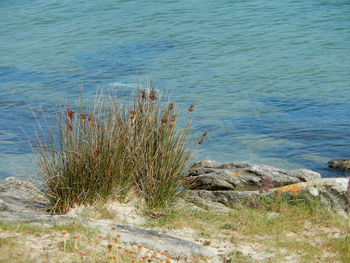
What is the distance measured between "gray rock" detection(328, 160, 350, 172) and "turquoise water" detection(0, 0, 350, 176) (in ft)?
0.53

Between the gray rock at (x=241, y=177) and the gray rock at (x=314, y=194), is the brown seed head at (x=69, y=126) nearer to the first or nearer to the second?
the gray rock at (x=314, y=194)

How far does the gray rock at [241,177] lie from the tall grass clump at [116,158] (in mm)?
755

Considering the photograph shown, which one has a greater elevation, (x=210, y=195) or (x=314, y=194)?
(x=314, y=194)

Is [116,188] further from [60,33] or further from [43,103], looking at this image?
[60,33]

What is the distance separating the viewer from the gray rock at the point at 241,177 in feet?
26.2

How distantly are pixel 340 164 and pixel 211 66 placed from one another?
739 centimetres

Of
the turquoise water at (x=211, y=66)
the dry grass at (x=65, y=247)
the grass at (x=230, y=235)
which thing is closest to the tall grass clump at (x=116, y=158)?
the grass at (x=230, y=235)

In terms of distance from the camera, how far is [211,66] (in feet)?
56.7

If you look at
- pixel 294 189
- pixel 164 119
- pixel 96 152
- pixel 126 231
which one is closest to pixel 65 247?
pixel 126 231

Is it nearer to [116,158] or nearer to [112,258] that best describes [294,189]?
[116,158]

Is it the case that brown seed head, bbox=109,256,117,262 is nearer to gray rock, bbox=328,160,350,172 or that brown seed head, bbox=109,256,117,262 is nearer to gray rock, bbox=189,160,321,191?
gray rock, bbox=189,160,321,191

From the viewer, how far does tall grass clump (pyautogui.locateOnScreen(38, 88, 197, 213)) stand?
6566 mm

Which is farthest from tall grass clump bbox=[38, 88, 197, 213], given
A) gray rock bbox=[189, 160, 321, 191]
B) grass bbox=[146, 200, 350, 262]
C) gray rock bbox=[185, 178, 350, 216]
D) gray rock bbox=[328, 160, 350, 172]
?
gray rock bbox=[328, 160, 350, 172]

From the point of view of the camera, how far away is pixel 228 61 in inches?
695
